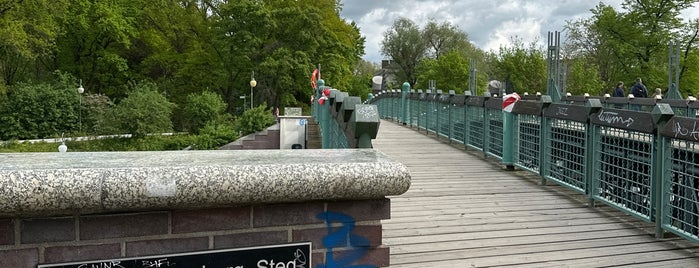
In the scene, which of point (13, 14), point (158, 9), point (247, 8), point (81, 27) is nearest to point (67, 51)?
point (81, 27)

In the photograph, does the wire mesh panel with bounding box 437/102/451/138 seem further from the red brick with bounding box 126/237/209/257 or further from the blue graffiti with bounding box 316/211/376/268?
Result: the red brick with bounding box 126/237/209/257

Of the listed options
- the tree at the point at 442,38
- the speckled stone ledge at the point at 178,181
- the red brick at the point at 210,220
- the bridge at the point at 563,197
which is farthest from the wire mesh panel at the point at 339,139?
the tree at the point at 442,38

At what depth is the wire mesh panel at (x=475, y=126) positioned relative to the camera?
1126 centimetres

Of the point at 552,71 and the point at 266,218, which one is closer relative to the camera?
the point at 266,218

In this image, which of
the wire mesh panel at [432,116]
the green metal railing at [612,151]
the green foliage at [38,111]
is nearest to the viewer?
the green metal railing at [612,151]

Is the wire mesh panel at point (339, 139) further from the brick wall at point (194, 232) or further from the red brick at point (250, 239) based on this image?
the red brick at point (250, 239)

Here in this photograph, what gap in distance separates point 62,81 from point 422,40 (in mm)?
38036

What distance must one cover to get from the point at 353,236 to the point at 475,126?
9853 mm

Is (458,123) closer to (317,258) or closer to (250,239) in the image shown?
(317,258)

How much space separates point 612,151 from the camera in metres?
6.61

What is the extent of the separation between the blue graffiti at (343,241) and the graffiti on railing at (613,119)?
191 inches

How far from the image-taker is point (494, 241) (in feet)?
17.6

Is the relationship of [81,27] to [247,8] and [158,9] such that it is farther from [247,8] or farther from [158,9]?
[247,8]

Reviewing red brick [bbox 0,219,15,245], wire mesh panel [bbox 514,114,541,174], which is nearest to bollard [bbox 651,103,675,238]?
wire mesh panel [bbox 514,114,541,174]
